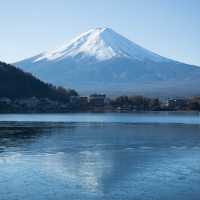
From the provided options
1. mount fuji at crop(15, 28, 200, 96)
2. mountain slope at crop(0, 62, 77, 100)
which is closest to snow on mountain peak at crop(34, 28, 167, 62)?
mount fuji at crop(15, 28, 200, 96)

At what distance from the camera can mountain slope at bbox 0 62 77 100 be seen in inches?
2308

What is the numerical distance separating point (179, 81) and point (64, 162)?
126 metres

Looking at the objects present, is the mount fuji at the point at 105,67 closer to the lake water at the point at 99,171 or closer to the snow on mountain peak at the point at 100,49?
the snow on mountain peak at the point at 100,49

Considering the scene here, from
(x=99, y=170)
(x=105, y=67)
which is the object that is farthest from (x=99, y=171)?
(x=105, y=67)

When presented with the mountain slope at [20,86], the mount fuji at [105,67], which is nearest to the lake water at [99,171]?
the mountain slope at [20,86]

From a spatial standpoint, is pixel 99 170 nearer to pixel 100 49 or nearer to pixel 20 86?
pixel 20 86

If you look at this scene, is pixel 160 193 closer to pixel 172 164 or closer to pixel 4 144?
pixel 172 164

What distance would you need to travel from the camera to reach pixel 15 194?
938cm

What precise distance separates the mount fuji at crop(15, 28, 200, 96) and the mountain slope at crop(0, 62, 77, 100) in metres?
67.0

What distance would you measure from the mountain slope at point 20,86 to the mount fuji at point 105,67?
67.0 m

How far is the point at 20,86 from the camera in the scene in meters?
60.4

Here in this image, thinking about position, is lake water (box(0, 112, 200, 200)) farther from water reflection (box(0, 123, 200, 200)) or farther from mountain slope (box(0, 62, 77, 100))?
mountain slope (box(0, 62, 77, 100))

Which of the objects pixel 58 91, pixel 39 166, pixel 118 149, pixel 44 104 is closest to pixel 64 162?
pixel 39 166

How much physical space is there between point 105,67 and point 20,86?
83429 mm
